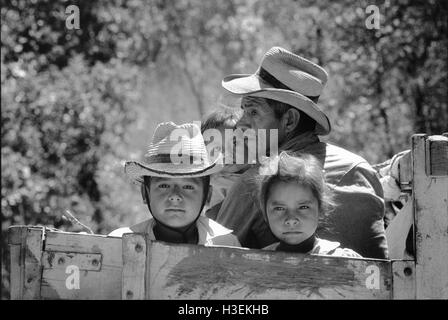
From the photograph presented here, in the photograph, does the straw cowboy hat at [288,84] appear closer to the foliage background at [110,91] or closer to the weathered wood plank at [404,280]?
the weathered wood plank at [404,280]

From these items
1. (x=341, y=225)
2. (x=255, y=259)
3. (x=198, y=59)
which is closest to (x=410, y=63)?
(x=341, y=225)

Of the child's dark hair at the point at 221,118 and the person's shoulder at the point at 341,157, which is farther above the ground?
the child's dark hair at the point at 221,118

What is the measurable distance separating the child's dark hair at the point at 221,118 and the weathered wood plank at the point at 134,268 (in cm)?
171

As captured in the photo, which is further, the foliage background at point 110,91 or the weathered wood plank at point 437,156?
the foliage background at point 110,91

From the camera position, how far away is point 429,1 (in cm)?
818

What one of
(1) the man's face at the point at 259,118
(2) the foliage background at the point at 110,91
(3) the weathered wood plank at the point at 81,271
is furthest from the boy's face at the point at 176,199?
(2) the foliage background at the point at 110,91

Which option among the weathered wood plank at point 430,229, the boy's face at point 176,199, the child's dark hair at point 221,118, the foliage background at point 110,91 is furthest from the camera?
the foliage background at point 110,91

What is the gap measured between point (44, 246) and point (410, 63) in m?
6.04

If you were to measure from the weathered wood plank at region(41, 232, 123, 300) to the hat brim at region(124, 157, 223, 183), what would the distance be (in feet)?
1.86

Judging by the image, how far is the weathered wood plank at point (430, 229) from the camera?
2924 mm

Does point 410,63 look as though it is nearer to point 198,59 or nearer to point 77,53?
point 77,53

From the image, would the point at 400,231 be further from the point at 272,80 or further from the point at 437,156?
the point at 272,80

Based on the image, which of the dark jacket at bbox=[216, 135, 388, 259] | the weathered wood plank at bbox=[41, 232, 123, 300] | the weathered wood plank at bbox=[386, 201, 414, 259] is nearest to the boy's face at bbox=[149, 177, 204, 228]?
the dark jacket at bbox=[216, 135, 388, 259]
